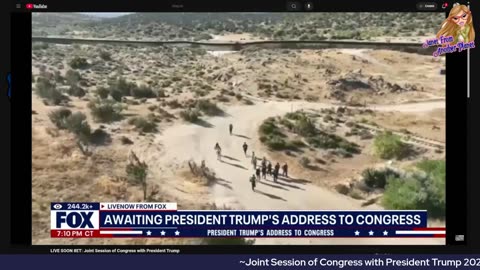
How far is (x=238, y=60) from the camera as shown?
14.6 metres

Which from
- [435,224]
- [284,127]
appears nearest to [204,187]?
[284,127]

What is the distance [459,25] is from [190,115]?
7065 mm

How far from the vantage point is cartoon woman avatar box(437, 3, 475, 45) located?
10.7 m

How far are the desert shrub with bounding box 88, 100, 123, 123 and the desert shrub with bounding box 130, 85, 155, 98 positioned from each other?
0.51 metres

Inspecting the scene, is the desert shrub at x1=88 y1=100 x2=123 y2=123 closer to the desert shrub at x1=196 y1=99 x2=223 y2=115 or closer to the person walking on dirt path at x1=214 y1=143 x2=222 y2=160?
the desert shrub at x1=196 y1=99 x2=223 y2=115

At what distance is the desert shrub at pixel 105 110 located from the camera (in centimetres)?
1292

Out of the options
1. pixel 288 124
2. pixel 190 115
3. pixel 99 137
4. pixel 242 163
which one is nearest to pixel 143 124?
pixel 99 137

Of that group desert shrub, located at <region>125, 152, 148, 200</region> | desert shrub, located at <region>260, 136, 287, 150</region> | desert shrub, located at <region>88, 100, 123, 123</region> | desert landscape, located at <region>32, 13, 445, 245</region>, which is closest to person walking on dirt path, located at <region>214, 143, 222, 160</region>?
desert landscape, located at <region>32, 13, 445, 245</region>

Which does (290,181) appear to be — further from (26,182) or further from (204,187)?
(26,182)

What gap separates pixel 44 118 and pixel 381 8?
7.80 m

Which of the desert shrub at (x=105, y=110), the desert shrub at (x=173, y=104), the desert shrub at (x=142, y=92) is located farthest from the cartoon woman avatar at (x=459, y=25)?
the desert shrub at (x=105, y=110)

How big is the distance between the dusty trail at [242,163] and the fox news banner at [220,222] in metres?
0.19

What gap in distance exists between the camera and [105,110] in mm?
13281

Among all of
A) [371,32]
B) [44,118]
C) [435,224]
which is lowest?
[435,224]
